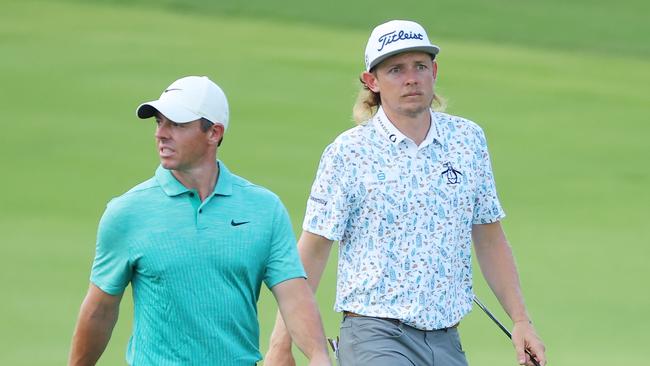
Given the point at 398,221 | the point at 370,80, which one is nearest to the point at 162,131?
the point at 398,221

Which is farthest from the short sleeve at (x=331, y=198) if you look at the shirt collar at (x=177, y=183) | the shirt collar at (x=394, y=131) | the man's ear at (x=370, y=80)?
the shirt collar at (x=177, y=183)

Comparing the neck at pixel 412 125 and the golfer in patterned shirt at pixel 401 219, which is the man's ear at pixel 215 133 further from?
the neck at pixel 412 125

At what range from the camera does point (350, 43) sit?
22781 millimetres

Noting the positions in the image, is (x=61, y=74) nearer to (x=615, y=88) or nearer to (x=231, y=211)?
(x=615, y=88)

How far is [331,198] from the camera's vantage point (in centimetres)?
633

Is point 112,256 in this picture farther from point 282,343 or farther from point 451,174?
point 451,174

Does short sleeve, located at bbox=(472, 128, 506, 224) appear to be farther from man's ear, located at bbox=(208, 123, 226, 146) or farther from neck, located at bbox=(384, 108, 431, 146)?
man's ear, located at bbox=(208, 123, 226, 146)

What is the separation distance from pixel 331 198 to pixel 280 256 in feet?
2.51

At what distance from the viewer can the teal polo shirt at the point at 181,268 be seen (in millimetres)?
5410

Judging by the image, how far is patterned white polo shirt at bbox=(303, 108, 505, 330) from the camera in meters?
6.28

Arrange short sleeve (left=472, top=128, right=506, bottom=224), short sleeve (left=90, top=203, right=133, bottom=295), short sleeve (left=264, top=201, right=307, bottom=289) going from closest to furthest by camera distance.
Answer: short sleeve (left=90, top=203, right=133, bottom=295)
short sleeve (left=264, top=201, right=307, bottom=289)
short sleeve (left=472, top=128, right=506, bottom=224)

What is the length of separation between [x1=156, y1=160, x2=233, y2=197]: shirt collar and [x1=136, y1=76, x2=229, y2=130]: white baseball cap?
20 cm

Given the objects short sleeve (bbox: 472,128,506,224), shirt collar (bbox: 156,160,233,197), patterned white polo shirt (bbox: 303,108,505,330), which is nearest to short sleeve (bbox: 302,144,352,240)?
patterned white polo shirt (bbox: 303,108,505,330)

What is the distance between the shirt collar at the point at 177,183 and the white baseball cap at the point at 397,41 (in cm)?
112
